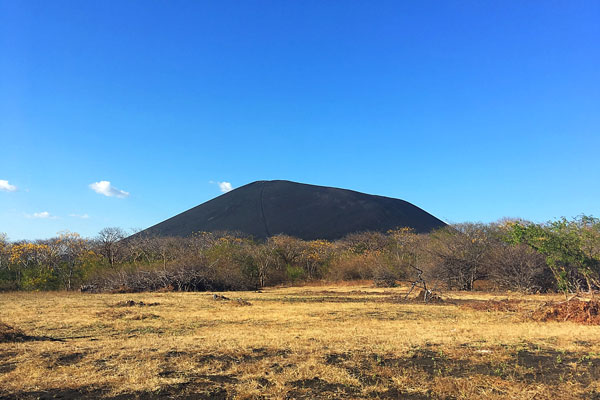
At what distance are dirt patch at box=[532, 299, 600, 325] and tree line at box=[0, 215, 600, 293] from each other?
413 cm

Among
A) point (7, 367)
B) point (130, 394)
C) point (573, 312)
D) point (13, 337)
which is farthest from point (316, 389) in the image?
point (573, 312)

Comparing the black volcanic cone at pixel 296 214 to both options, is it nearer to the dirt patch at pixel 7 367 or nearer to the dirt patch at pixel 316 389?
the dirt patch at pixel 7 367

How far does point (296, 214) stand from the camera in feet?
362

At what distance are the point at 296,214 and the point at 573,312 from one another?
326 ft

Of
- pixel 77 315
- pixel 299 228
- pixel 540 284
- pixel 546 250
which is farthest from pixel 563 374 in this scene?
pixel 299 228

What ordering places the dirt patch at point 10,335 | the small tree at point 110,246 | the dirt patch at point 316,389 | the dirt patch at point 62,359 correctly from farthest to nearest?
1. the small tree at point 110,246
2. the dirt patch at point 10,335
3. the dirt patch at point 62,359
4. the dirt patch at point 316,389

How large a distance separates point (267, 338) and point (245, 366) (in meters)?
2.59

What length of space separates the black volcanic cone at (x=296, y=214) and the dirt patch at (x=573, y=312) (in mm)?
79877

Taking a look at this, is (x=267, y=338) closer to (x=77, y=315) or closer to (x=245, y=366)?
(x=245, y=366)

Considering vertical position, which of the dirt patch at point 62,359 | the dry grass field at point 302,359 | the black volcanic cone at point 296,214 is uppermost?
the black volcanic cone at point 296,214

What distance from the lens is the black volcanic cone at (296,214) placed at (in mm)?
98375

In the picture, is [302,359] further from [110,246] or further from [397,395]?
[110,246]

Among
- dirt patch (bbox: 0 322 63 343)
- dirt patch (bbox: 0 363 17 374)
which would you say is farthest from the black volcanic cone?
dirt patch (bbox: 0 363 17 374)

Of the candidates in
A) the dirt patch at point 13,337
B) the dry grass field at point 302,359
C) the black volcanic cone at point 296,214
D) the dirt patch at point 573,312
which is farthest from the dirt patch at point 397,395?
the black volcanic cone at point 296,214
